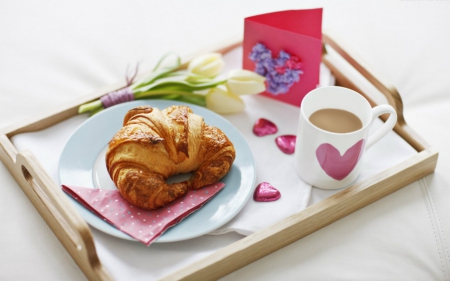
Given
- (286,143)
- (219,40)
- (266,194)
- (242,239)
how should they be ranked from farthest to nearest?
1. (219,40)
2. (286,143)
3. (266,194)
4. (242,239)

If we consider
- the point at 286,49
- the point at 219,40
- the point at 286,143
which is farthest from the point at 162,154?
the point at 219,40

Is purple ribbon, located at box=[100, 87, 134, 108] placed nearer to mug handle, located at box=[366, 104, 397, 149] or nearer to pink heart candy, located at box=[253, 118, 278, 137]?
pink heart candy, located at box=[253, 118, 278, 137]

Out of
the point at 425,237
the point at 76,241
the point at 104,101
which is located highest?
the point at 104,101

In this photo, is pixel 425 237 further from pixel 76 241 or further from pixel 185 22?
pixel 185 22

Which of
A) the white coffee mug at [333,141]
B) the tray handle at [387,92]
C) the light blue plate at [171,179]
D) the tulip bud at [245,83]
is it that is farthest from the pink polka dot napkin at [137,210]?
the tray handle at [387,92]

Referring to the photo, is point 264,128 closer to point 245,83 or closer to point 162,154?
point 245,83

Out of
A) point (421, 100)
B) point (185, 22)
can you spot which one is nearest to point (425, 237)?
point (421, 100)
